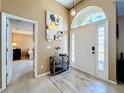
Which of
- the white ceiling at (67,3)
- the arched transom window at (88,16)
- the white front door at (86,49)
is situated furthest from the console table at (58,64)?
the white ceiling at (67,3)

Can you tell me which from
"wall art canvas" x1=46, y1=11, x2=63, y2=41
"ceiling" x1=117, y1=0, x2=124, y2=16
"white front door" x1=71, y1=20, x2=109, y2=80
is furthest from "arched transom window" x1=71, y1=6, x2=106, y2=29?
"wall art canvas" x1=46, y1=11, x2=63, y2=41

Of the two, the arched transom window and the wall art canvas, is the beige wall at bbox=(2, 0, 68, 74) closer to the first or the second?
the wall art canvas

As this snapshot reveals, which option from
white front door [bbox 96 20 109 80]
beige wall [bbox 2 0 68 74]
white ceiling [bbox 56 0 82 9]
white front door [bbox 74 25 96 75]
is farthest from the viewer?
white ceiling [bbox 56 0 82 9]

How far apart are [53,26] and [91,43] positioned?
72.3 inches

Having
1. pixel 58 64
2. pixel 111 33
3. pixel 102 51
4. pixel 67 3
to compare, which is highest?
pixel 67 3

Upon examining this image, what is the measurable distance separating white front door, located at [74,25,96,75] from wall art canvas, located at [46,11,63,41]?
0.87 metres

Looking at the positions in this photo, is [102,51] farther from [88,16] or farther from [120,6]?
[88,16]

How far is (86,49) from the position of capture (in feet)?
14.8

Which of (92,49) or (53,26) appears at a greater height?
(53,26)

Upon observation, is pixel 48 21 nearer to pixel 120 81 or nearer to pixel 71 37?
pixel 71 37

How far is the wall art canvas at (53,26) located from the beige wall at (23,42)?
6.44 m

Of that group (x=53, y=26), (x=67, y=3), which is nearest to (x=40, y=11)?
(x=53, y=26)

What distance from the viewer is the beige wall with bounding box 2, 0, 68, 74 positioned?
3139mm

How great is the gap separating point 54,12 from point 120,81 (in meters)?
3.87
